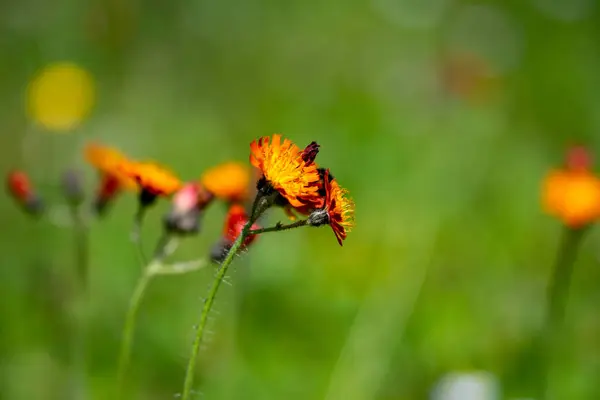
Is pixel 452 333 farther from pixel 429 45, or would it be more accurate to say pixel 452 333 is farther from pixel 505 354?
pixel 429 45

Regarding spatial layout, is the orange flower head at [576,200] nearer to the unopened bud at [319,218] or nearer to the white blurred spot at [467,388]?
the white blurred spot at [467,388]

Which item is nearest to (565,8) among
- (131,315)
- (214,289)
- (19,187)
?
(19,187)

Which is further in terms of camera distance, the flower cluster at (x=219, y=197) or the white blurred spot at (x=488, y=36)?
the white blurred spot at (x=488, y=36)

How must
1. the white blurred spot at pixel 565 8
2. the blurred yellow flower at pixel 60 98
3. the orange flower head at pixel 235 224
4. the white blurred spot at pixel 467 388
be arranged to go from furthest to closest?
the white blurred spot at pixel 565 8 < the blurred yellow flower at pixel 60 98 < the white blurred spot at pixel 467 388 < the orange flower head at pixel 235 224

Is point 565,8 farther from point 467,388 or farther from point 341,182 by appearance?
point 467,388

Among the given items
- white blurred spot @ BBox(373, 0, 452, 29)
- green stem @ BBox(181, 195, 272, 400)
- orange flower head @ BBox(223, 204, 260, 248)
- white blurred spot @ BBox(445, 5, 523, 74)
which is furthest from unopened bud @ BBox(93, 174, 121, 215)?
white blurred spot @ BBox(373, 0, 452, 29)

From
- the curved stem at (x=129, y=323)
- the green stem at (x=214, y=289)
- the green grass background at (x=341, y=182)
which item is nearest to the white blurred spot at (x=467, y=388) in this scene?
the green grass background at (x=341, y=182)

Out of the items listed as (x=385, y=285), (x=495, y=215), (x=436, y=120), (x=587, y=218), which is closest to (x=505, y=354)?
(x=385, y=285)
